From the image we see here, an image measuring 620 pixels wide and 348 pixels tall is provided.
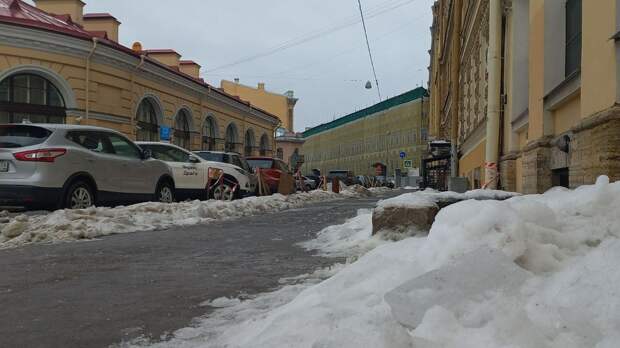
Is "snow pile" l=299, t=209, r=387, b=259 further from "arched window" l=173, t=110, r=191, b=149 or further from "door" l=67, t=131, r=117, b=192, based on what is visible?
"arched window" l=173, t=110, r=191, b=149

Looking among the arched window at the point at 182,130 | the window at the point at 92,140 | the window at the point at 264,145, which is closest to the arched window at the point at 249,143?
the window at the point at 264,145

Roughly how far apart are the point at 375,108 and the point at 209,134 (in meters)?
50.1

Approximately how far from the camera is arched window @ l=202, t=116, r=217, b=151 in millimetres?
29177

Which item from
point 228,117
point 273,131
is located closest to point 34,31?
point 228,117

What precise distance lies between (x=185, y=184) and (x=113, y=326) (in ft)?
31.4

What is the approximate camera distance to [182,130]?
2695 cm

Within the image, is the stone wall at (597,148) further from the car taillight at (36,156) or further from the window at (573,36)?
the car taillight at (36,156)

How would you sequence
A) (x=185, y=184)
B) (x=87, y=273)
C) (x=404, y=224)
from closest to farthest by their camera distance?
(x=87, y=273) → (x=404, y=224) → (x=185, y=184)

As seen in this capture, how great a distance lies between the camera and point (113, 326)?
2.98m

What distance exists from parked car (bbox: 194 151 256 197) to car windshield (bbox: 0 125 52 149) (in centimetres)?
597

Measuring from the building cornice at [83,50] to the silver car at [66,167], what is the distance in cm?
1022

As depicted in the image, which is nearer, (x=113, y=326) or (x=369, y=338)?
(x=369, y=338)

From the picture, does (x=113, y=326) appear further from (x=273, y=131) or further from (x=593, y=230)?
(x=273, y=131)

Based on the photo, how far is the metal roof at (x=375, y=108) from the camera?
66.7m
